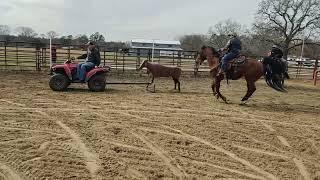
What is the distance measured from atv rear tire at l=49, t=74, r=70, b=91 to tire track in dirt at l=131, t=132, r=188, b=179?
5.65 m

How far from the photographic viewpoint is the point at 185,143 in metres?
6.29

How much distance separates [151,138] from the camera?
256 inches

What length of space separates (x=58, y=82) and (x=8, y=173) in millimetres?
7315

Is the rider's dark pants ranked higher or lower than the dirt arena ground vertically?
higher

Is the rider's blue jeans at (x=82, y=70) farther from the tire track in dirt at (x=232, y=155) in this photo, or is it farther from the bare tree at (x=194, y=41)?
the bare tree at (x=194, y=41)

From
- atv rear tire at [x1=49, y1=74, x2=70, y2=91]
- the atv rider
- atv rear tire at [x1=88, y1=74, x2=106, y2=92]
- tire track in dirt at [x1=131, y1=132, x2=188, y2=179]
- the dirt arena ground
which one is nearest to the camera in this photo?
tire track in dirt at [x1=131, y1=132, x2=188, y2=179]

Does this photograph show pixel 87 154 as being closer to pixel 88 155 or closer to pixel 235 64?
pixel 88 155

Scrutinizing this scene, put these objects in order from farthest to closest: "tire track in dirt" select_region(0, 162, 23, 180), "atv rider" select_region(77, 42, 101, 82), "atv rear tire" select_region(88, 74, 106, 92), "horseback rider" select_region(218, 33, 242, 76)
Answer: "atv rear tire" select_region(88, 74, 106, 92), "atv rider" select_region(77, 42, 101, 82), "horseback rider" select_region(218, 33, 242, 76), "tire track in dirt" select_region(0, 162, 23, 180)

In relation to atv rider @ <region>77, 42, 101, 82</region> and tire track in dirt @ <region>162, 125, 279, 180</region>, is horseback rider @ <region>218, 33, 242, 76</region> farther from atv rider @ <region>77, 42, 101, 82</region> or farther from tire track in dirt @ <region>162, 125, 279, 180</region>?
tire track in dirt @ <region>162, 125, 279, 180</region>

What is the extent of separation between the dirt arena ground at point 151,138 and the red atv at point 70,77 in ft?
2.90

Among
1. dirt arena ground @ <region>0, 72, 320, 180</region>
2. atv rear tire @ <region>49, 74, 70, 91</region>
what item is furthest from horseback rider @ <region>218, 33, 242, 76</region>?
atv rear tire @ <region>49, 74, 70, 91</region>

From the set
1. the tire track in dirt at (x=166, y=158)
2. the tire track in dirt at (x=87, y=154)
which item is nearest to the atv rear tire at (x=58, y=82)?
the tire track in dirt at (x=87, y=154)

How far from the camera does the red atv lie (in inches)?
461

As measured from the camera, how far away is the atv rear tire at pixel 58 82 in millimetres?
11680
